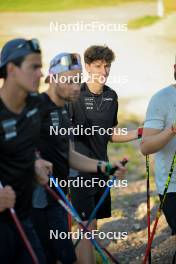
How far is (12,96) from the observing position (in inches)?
180

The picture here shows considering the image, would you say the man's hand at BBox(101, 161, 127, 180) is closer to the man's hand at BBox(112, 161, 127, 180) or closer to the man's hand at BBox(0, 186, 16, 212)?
the man's hand at BBox(112, 161, 127, 180)

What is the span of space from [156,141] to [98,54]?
1496 mm

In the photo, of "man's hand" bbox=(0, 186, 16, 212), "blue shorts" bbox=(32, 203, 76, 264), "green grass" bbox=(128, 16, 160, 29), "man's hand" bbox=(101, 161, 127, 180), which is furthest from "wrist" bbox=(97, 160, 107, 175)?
"green grass" bbox=(128, 16, 160, 29)

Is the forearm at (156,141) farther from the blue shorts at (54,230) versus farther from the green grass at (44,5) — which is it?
the green grass at (44,5)

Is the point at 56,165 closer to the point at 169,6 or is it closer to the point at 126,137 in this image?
the point at 126,137

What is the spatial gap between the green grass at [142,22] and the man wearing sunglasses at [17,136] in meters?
31.6

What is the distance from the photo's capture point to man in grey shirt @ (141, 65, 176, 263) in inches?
237

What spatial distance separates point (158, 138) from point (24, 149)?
1.68m

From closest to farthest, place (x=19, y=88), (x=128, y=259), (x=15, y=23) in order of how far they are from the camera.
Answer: (x=19, y=88) → (x=128, y=259) → (x=15, y=23)

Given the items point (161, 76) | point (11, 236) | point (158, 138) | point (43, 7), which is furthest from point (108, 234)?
point (43, 7)

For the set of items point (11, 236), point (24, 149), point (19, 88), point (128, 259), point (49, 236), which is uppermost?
point (19, 88)

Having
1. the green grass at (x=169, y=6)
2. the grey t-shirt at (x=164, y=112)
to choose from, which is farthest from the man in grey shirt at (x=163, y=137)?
the green grass at (x=169, y=6)

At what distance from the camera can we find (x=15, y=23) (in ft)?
109

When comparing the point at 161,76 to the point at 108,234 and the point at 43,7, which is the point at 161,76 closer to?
the point at 43,7
